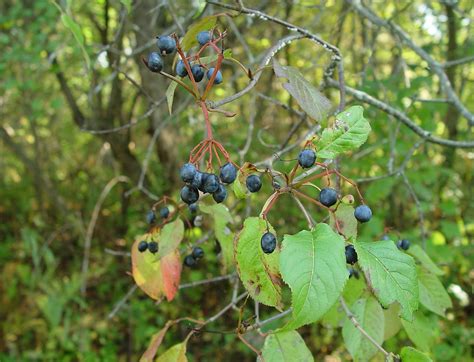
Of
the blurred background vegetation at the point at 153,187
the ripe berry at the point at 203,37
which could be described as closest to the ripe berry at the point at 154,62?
the ripe berry at the point at 203,37

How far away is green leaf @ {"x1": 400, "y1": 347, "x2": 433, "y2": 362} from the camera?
933 mm

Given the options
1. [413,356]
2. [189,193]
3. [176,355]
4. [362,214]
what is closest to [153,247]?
[176,355]

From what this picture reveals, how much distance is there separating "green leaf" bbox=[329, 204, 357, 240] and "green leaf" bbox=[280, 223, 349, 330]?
15cm

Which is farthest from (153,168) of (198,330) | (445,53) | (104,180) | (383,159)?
(198,330)

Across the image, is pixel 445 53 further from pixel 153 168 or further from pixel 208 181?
Result: pixel 208 181

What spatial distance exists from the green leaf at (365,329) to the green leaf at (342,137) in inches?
17.3

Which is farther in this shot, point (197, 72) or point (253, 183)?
point (197, 72)

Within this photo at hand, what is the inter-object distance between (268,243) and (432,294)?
69cm

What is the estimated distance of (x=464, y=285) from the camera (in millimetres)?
3846

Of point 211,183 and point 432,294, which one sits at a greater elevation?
point 211,183

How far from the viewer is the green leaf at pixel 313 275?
822 millimetres

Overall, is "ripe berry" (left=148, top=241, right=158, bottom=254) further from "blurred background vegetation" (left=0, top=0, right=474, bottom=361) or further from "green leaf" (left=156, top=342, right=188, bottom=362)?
"blurred background vegetation" (left=0, top=0, right=474, bottom=361)

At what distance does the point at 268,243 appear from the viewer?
92 centimetres

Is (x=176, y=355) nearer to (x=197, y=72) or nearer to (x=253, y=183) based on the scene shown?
(x=253, y=183)
